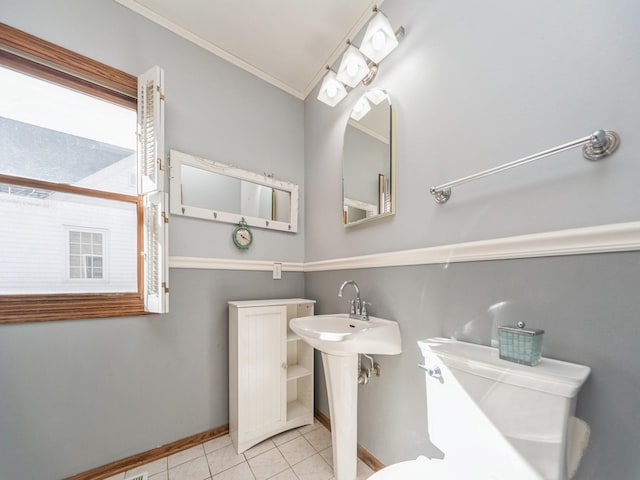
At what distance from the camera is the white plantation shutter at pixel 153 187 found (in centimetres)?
120

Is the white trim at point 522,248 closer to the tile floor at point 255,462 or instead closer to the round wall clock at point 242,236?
the round wall clock at point 242,236

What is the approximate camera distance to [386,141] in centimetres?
125

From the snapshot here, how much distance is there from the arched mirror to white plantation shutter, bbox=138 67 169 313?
1.03 m

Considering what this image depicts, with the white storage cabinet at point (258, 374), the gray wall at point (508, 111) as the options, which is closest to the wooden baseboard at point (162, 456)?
the white storage cabinet at point (258, 374)

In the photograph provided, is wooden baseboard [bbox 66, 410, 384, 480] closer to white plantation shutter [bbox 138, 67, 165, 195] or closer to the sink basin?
the sink basin

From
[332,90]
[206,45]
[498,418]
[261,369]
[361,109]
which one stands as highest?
[206,45]

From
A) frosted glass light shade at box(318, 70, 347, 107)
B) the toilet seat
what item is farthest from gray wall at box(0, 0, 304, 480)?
the toilet seat

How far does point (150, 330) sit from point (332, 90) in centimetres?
182

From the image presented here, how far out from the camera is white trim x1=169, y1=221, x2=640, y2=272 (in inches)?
23.4

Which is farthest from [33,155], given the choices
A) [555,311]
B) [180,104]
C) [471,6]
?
[555,311]

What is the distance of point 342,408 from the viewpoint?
45.0 inches

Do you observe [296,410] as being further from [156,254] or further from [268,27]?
[268,27]

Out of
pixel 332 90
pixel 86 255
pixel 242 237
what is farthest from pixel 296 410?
pixel 332 90

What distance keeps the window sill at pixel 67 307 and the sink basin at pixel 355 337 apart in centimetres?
92
